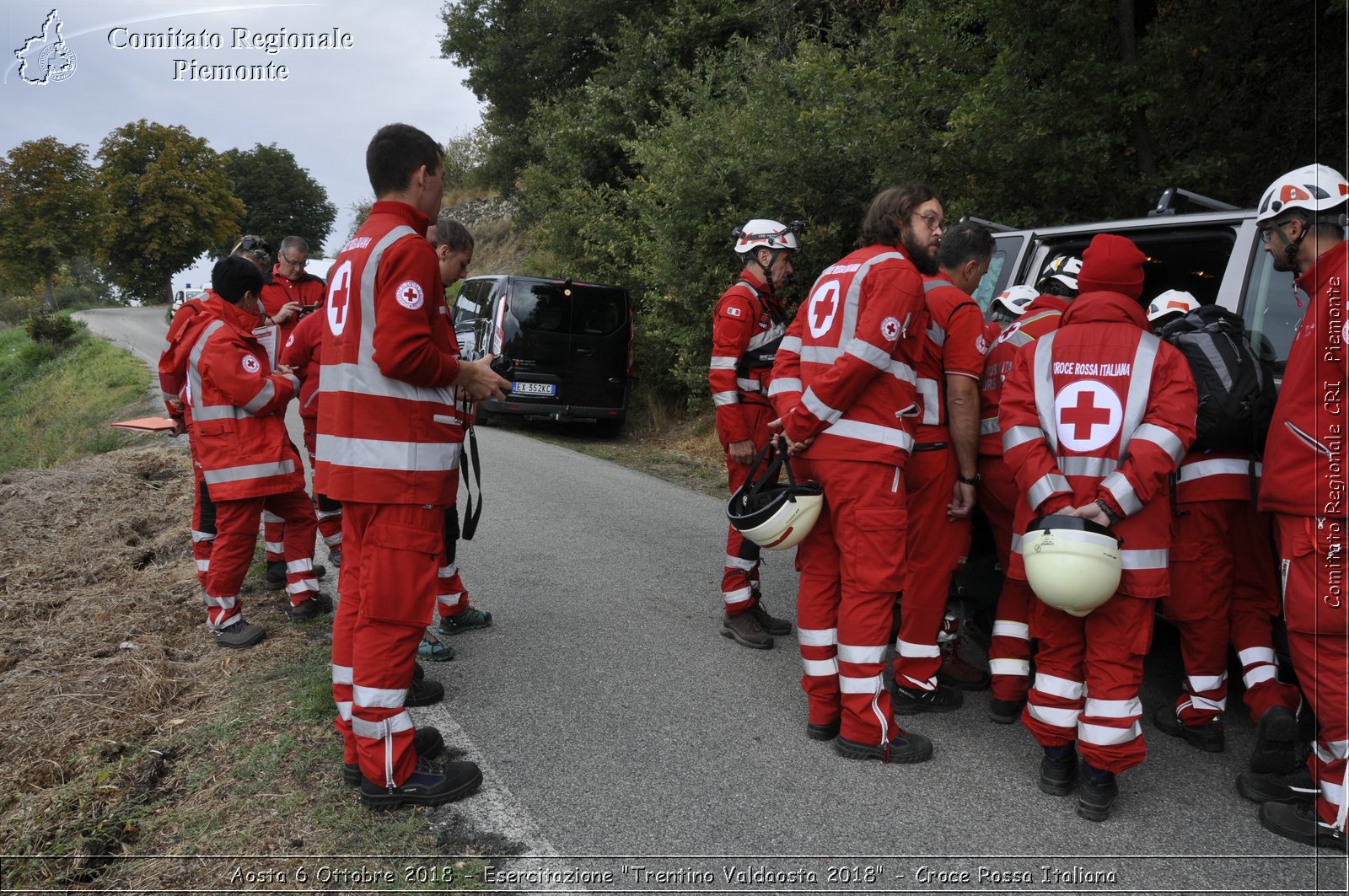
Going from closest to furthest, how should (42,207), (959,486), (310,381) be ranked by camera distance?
(959,486), (310,381), (42,207)

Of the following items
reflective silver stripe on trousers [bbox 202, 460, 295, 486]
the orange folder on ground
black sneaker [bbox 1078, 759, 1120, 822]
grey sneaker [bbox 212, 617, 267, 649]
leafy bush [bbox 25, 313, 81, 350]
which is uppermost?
leafy bush [bbox 25, 313, 81, 350]

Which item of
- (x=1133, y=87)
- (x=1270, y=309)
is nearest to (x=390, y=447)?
(x=1270, y=309)

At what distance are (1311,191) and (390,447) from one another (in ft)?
10.7

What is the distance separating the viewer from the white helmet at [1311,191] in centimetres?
306

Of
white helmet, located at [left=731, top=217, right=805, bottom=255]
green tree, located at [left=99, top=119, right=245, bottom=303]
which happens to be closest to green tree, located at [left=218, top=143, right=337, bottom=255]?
green tree, located at [left=99, top=119, right=245, bottom=303]

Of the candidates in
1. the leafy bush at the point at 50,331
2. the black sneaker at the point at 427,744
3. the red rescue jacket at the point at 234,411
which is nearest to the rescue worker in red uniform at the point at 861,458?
the black sneaker at the point at 427,744

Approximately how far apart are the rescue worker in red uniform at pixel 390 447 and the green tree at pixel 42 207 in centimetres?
3893

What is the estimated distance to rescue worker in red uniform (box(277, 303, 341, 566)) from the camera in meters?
5.10

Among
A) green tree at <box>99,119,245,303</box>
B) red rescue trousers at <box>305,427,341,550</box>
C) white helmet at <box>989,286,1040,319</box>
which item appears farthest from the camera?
green tree at <box>99,119,245,303</box>

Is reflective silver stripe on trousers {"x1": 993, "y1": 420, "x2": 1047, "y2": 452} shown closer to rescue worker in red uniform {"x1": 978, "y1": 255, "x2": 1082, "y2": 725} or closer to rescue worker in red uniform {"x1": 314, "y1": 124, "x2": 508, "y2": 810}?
rescue worker in red uniform {"x1": 978, "y1": 255, "x2": 1082, "y2": 725}

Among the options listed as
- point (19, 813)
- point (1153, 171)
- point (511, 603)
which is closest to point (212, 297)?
point (511, 603)

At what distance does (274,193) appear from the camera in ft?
190

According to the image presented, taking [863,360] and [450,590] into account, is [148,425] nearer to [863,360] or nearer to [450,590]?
[450,590]

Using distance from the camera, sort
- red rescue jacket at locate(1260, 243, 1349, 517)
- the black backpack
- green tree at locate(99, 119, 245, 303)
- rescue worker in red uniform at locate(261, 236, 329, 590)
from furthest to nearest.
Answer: green tree at locate(99, 119, 245, 303) < rescue worker in red uniform at locate(261, 236, 329, 590) < the black backpack < red rescue jacket at locate(1260, 243, 1349, 517)
